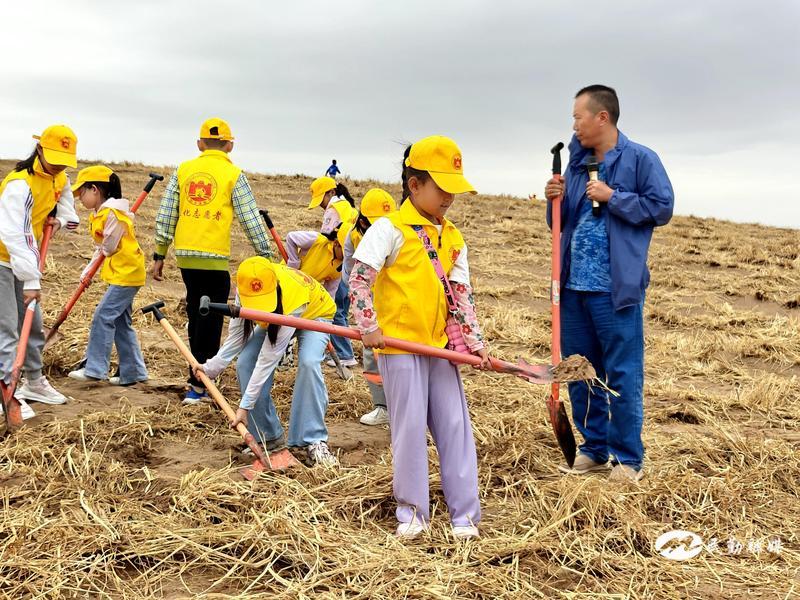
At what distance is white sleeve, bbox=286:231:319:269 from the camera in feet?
21.8

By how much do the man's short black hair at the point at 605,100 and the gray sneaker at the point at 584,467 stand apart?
185cm

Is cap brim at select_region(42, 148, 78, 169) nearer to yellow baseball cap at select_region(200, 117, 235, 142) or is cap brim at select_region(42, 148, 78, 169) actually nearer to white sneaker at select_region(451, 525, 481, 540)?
yellow baseball cap at select_region(200, 117, 235, 142)

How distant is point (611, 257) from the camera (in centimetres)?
415

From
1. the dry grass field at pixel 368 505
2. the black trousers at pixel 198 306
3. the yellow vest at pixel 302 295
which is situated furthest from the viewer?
the black trousers at pixel 198 306

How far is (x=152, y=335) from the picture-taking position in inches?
308

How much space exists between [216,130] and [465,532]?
142 inches

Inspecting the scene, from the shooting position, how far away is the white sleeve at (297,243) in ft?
21.8

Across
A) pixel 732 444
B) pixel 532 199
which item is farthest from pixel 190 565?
pixel 532 199

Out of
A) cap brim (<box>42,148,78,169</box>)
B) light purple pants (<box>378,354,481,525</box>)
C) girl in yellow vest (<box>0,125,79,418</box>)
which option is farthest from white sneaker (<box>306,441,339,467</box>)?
cap brim (<box>42,148,78,169</box>)

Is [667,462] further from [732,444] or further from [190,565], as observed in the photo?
[190,565]

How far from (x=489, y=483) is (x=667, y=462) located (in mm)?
1155

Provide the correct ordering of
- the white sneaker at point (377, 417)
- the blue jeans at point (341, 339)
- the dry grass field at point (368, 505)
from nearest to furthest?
the dry grass field at point (368, 505)
the white sneaker at point (377, 417)
the blue jeans at point (341, 339)

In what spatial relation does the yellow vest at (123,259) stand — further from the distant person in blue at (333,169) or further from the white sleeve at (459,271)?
the distant person in blue at (333,169)

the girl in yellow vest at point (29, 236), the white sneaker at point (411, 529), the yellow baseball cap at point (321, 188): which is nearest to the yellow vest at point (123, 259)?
the girl in yellow vest at point (29, 236)
